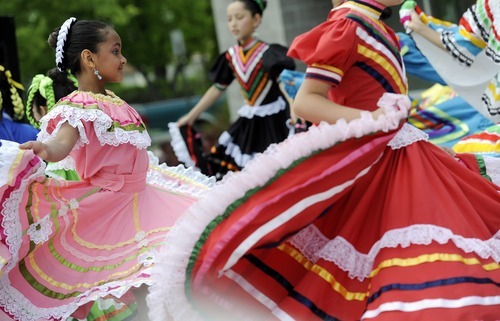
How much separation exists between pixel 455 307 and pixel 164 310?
0.93 meters

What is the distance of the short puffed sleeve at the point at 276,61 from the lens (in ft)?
21.0

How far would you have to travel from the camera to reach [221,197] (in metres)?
2.89

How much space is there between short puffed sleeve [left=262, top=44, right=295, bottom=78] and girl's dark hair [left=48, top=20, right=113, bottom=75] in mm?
2225

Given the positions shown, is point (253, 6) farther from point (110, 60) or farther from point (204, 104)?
point (110, 60)

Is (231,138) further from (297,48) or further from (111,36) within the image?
(297,48)

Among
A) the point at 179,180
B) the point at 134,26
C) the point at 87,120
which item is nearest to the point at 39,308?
the point at 87,120

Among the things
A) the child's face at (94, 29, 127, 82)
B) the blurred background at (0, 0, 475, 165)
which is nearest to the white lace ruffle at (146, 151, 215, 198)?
the child's face at (94, 29, 127, 82)

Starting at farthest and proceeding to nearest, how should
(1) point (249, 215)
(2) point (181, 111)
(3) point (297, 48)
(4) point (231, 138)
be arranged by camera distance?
(2) point (181, 111) < (4) point (231, 138) < (3) point (297, 48) < (1) point (249, 215)

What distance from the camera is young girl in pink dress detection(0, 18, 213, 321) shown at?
3.88m

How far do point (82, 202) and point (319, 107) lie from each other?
1.47m

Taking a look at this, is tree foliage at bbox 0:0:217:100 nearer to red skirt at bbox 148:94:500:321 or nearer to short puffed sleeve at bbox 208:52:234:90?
short puffed sleeve at bbox 208:52:234:90

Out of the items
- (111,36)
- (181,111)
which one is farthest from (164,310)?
(181,111)

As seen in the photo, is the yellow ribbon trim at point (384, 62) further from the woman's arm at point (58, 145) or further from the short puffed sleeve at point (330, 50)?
the woman's arm at point (58, 145)

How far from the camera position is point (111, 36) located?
→ 4.29 m
